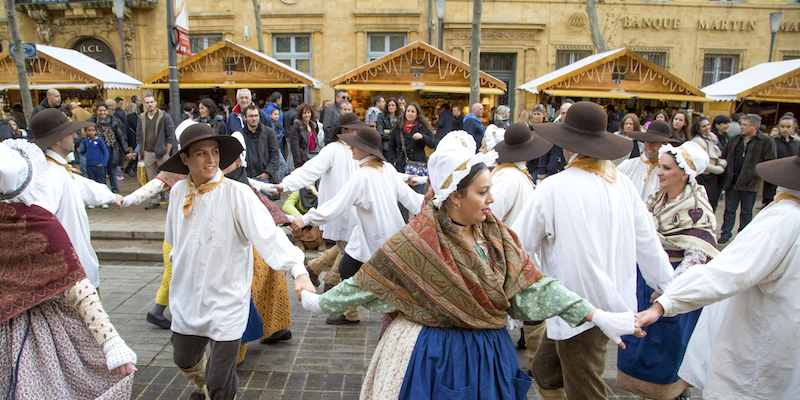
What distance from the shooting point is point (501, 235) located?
240 cm

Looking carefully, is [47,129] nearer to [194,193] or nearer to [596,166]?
[194,193]

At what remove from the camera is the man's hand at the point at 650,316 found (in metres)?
2.35

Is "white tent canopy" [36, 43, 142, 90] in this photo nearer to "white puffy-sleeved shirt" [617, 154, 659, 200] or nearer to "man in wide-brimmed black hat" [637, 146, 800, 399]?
"white puffy-sleeved shirt" [617, 154, 659, 200]

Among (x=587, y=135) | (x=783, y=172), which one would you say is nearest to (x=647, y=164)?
(x=587, y=135)

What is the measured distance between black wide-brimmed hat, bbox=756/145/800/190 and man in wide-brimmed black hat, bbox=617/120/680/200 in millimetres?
2368

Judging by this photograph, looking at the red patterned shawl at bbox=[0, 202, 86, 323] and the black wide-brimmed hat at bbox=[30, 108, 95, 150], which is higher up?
the black wide-brimmed hat at bbox=[30, 108, 95, 150]

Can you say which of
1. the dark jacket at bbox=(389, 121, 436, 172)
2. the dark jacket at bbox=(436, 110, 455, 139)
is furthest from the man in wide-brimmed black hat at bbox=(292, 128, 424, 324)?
the dark jacket at bbox=(436, 110, 455, 139)

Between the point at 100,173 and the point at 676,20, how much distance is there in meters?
20.6

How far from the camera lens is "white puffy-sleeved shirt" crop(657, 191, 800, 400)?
2.35 meters

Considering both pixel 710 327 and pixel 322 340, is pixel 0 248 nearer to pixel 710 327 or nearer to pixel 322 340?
pixel 322 340

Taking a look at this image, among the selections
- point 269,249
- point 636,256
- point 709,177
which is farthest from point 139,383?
point 709,177

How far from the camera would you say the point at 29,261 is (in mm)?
2365

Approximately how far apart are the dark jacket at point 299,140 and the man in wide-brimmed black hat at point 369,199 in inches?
170

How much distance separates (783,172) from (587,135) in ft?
3.14
